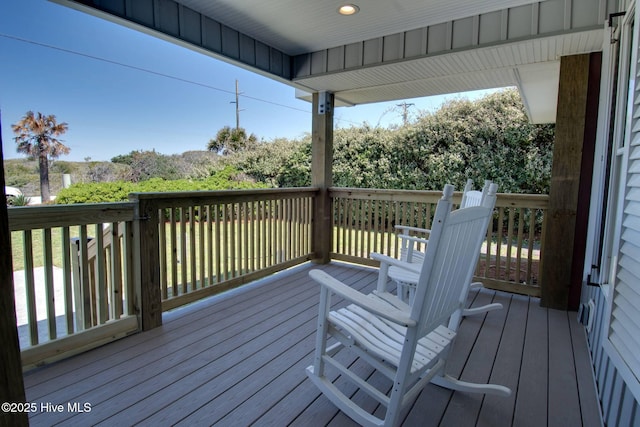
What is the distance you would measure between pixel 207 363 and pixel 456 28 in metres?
3.21

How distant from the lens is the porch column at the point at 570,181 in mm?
A: 2775

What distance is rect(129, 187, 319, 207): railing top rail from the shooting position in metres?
2.47

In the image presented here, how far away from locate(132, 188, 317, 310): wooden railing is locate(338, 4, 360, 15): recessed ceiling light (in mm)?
1771

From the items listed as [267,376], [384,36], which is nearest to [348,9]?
[384,36]

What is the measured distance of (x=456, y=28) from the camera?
294cm

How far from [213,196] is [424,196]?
2253 mm

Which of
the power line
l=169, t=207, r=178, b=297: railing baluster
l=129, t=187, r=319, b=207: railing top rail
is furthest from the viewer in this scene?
the power line

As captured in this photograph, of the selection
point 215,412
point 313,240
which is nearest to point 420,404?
point 215,412

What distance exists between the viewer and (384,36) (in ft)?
10.8

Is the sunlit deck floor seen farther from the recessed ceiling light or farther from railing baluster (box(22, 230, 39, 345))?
the recessed ceiling light

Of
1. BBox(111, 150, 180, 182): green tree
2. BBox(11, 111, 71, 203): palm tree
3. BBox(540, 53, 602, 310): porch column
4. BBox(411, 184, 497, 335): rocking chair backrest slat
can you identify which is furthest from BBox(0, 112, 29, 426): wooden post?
BBox(111, 150, 180, 182): green tree

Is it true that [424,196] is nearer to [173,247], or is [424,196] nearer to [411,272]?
[411,272]

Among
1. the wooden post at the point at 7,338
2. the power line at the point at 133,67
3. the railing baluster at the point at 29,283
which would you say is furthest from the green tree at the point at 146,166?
the wooden post at the point at 7,338

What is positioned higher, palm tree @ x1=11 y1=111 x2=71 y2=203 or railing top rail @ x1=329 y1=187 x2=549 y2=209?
palm tree @ x1=11 y1=111 x2=71 y2=203
